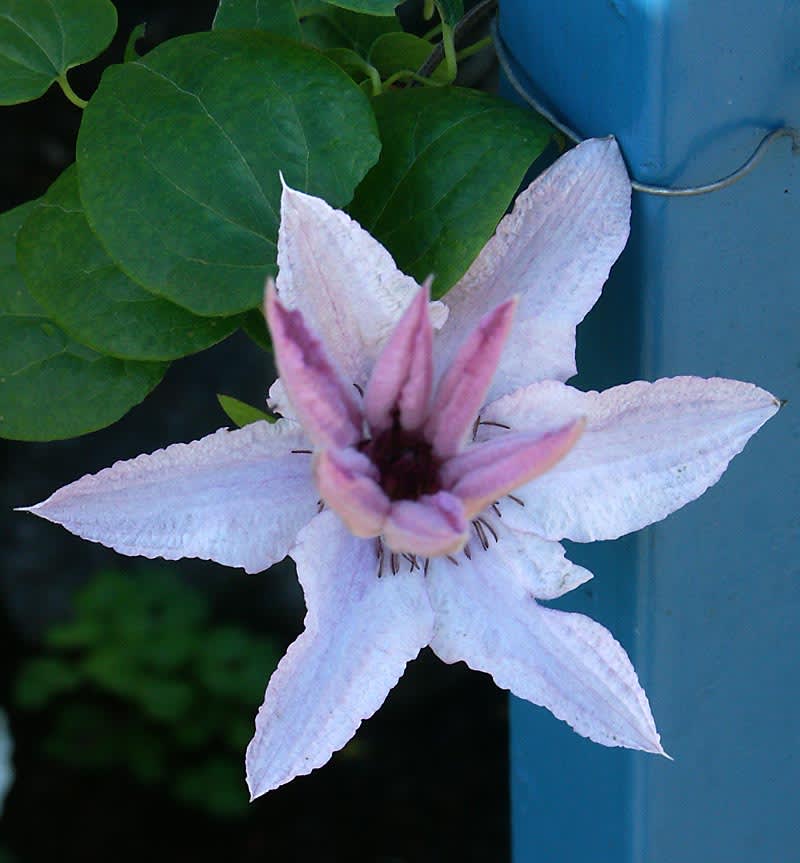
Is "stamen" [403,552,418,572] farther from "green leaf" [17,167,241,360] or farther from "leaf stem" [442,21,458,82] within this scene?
"leaf stem" [442,21,458,82]

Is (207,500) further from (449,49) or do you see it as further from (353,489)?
(449,49)

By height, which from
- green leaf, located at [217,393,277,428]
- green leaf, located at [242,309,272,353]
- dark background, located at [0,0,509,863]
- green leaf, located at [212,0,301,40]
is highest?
green leaf, located at [212,0,301,40]

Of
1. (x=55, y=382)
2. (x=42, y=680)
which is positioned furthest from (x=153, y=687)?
(x=55, y=382)

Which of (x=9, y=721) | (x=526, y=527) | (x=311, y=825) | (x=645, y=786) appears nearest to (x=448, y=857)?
(x=311, y=825)

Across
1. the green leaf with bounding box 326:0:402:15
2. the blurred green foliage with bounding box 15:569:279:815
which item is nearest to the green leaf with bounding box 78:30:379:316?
the green leaf with bounding box 326:0:402:15

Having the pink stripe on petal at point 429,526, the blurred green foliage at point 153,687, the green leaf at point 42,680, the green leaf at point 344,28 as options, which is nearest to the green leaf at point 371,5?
the green leaf at point 344,28

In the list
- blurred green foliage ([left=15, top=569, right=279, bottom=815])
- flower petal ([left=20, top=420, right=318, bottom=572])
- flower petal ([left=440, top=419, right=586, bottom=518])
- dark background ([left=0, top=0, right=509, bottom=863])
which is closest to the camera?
flower petal ([left=440, top=419, right=586, bottom=518])

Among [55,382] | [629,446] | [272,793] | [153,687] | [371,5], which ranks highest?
[371,5]
